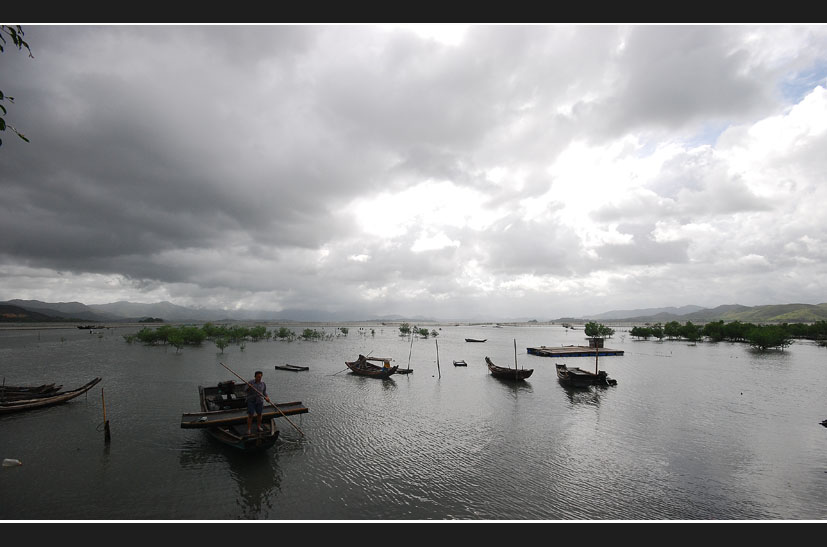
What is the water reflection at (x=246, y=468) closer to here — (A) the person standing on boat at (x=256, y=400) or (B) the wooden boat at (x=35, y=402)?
(A) the person standing on boat at (x=256, y=400)

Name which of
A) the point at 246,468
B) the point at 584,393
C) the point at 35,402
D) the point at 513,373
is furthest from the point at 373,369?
the point at 35,402

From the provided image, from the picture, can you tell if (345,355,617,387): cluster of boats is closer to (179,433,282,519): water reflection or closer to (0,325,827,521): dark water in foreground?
(0,325,827,521): dark water in foreground

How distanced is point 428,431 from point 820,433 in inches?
851

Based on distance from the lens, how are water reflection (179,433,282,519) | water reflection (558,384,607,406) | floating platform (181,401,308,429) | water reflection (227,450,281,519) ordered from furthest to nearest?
water reflection (558,384,607,406) → floating platform (181,401,308,429) → water reflection (179,433,282,519) → water reflection (227,450,281,519)

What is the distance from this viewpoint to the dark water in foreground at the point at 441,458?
11.6 meters

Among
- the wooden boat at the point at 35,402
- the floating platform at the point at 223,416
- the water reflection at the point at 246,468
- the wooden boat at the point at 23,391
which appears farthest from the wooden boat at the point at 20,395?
the floating platform at the point at 223,416

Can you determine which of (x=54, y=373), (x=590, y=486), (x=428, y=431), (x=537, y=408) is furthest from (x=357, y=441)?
(x=54, y=373)

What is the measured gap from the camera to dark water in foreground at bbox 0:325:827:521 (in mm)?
11617

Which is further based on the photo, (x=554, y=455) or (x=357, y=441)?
(x=357, y=441)

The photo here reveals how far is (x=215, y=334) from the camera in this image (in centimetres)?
7819

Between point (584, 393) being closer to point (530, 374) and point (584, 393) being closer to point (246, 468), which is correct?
point (530, 374)

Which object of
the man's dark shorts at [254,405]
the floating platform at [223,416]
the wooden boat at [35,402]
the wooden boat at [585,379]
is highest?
the man's dark shorts at [254,405]

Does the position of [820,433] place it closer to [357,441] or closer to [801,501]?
[801,501]

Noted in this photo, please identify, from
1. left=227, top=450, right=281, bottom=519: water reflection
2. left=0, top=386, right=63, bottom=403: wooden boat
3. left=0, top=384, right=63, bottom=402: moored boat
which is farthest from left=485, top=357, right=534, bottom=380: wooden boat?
left=0, top=384, right=63, bottom=402: moored boat
